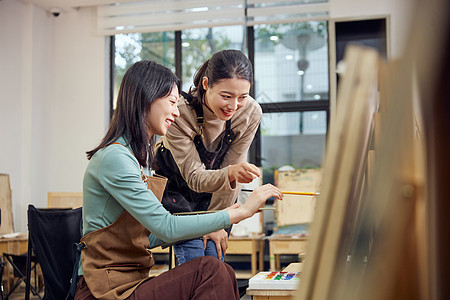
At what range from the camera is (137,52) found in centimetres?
643

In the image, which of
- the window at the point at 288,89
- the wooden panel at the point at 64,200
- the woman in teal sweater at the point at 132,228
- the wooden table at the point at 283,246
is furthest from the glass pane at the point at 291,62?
the woman in teal sweater at the point at 132,228

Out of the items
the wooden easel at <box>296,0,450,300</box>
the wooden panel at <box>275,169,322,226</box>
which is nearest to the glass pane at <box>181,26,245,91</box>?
the wooden panel at <box>275,169,322,226</box>

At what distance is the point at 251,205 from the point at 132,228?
358 millimetres

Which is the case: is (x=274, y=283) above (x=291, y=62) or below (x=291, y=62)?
below

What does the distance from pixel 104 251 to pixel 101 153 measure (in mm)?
286

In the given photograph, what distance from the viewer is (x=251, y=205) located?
150cm

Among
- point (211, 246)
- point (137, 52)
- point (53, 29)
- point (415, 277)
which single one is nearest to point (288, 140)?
point (137, 52)

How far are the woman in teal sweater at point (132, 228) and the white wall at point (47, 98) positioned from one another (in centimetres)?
475

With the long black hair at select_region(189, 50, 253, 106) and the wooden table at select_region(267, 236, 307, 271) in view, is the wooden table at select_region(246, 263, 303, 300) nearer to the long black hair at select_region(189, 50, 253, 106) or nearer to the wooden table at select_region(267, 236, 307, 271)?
the long black hair at select_region(189, 50, 253, 106)

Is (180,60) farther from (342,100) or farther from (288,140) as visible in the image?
(342,100)

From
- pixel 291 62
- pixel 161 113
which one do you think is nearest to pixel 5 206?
pixel 291 62

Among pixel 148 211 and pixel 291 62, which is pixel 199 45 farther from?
pixel 148 211

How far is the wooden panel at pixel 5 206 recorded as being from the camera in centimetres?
548

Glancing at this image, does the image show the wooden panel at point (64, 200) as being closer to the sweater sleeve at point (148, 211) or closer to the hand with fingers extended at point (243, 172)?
the hand with fingers extended at point (243, 172)
